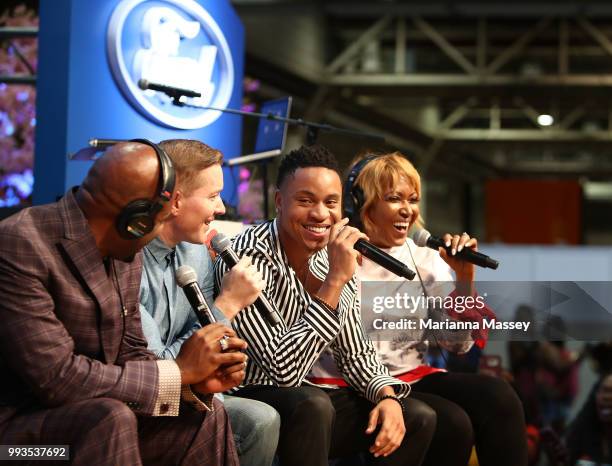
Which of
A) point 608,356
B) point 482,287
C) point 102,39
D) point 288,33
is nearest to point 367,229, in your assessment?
point 482,287

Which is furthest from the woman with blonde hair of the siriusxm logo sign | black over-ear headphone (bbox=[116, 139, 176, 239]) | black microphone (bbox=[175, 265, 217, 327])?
the siriusxm logo sign

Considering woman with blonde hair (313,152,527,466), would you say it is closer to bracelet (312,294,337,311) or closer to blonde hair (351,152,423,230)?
blonde hair (351,152,423,230)

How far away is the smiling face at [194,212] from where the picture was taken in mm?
2197

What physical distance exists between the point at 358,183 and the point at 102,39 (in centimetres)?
166

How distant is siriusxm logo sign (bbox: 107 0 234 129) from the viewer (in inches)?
156

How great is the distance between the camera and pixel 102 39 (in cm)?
388

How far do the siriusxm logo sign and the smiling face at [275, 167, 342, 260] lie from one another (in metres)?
1.60

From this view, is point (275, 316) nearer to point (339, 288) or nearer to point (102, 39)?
point (339, 288)

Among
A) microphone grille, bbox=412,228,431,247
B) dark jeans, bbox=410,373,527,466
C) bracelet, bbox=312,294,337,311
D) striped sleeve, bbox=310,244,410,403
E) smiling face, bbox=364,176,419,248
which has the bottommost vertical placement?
dark jeans, bbox=410,373,527,466

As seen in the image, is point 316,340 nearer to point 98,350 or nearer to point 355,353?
point 355,353

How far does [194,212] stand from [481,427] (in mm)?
1045

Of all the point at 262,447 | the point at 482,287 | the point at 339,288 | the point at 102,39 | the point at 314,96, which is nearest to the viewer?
the point at 262,447

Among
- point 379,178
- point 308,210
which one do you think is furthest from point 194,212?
point 379,178

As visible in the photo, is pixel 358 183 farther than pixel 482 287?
Yes
